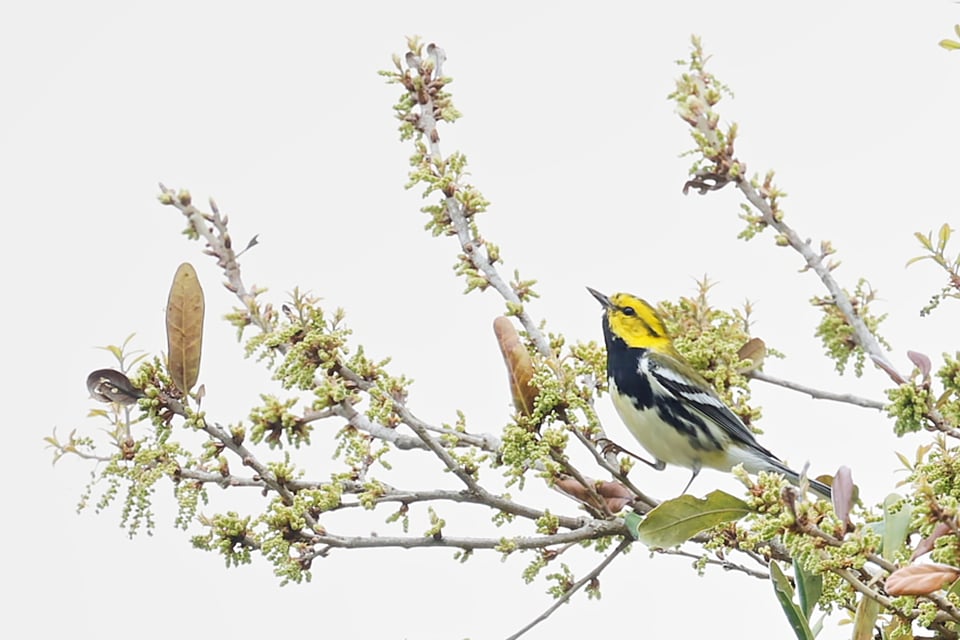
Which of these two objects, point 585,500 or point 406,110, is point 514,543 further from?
point 406,110

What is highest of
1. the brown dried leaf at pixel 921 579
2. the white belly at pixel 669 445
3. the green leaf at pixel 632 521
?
the white belly at pixel 669 445

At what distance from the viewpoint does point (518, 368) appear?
3.01 meters

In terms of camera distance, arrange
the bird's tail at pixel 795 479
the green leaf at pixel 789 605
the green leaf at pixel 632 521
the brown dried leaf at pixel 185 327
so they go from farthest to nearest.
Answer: the bird's tail at pixel 795 479
the brown dried leaf at pixel 185 327
the green leaf at pixel 632 521
the green leaf at pixel 789 605

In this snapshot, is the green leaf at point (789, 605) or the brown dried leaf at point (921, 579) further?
the green leaf at point (789, 605)

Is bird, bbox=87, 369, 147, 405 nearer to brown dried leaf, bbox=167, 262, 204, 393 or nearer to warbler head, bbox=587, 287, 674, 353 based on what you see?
brown dried leaf, bbox=167, 262, 204, 393

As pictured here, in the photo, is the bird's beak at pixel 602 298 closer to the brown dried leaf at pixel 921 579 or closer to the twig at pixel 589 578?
the twig at pixel 589 578

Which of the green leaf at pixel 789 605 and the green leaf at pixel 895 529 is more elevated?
the green leaf at pixel 895 529

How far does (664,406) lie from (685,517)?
2.90m

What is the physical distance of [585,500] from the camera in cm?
296

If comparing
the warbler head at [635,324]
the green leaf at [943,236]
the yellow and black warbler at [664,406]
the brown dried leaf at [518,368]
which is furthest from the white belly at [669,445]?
the green leaf at [943,236]

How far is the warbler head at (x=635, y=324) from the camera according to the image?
525 centimetres

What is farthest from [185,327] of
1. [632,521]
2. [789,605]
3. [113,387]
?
[789,605]

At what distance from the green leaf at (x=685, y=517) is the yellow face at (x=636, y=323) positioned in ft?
9.84

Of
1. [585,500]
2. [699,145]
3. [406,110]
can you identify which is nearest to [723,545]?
[585,500]
